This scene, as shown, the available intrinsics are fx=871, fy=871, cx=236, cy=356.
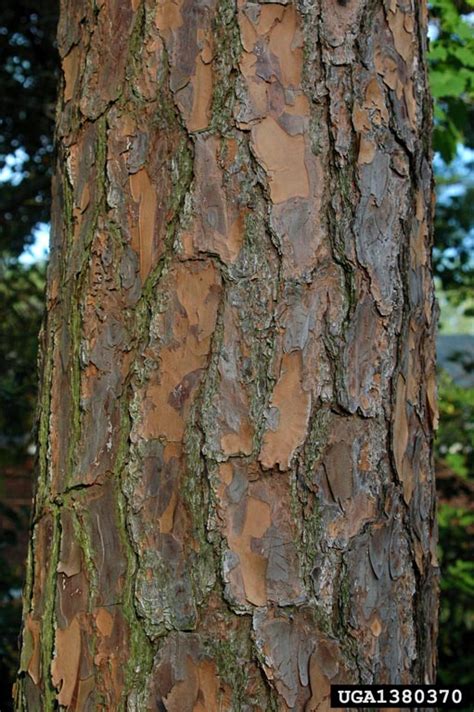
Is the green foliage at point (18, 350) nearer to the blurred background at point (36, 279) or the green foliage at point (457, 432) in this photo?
the blurred background at point (36, 279)

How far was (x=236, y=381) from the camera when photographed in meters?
1.27

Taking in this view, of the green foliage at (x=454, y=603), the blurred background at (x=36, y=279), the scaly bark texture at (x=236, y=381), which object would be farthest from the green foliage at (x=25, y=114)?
the scaly bark texture at (x=236, y=381)

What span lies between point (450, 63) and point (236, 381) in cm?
239

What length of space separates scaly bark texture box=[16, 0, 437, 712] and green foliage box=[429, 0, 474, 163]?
1810 mm

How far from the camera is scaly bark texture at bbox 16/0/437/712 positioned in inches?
49.1

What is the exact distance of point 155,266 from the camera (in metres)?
1.32

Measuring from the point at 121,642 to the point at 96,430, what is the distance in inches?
12.3

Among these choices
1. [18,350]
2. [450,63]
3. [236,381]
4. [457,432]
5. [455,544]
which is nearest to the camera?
[236,381]

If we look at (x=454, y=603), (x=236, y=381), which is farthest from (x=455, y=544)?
(x=236, y=381)

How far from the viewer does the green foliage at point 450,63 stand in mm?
3119

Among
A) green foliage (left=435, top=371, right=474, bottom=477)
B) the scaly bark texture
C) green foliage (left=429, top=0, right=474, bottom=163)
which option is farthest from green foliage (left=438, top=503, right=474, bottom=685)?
the scaly bark texture

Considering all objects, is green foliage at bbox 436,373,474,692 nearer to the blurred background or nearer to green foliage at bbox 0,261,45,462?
the blurred background

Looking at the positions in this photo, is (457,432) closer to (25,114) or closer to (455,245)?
(455,245)

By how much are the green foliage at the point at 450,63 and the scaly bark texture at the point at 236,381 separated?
5.94 feet
